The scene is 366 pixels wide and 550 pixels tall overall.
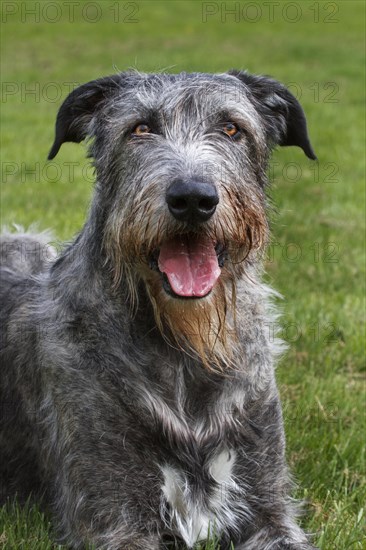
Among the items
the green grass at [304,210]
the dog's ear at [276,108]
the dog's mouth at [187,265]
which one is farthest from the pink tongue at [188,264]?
the green grass at [304,210]

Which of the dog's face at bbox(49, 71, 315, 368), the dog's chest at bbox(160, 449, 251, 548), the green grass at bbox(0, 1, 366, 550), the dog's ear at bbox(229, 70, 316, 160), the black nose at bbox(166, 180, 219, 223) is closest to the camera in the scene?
the black nose at bbox(166, 180, 219, 223)

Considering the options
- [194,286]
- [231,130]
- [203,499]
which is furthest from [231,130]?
[203,499]

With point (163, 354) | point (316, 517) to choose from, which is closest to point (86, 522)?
point (163, 354)

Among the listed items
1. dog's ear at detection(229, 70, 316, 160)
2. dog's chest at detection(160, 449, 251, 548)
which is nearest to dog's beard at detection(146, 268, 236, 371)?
dog's chest at detection(160, 449, 251, 548)

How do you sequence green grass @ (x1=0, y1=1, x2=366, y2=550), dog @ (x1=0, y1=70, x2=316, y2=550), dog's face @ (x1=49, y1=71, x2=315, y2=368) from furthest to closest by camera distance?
green grass @ (x1=0, y1=1, x2=366, y2=550) < dog @ (x1=0, y1=70, x2=316, y2=550) < dog's face @ (x1=49, y1=71, x2=315, y2=368)

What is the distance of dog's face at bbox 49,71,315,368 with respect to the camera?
3914 mm

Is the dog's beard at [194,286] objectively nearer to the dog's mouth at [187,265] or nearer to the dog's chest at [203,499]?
the dog's mouth at [187,265]

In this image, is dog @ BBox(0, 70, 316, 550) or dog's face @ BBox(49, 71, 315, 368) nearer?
dog's face @ BBox(49, 71, 315, 368)

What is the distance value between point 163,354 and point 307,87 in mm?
17775

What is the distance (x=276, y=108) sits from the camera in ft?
15.9

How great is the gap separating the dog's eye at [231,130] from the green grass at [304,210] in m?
0.75

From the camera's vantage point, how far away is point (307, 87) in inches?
837

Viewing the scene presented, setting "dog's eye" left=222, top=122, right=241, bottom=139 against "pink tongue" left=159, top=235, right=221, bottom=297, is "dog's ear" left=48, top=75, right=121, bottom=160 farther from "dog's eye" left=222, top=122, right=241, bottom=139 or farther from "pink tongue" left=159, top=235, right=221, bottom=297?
"pink tongue" left=159, top=235, right=221, bottom=297

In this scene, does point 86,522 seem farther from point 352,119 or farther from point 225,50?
point 225,50
